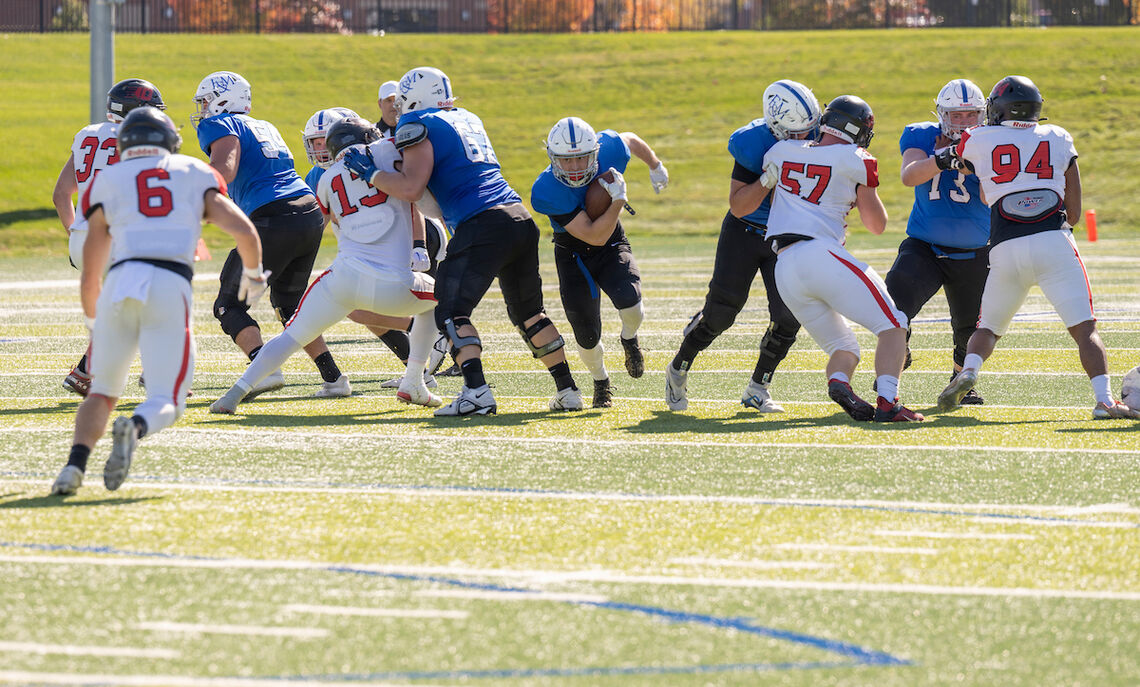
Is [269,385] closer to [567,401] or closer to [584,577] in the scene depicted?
[567,401]

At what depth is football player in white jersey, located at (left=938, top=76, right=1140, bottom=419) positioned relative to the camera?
736 cm

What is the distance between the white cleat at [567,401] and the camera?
312 inches

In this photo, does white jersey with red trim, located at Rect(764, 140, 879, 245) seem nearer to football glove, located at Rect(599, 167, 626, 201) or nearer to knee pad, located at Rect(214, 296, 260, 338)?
football glove, located at Rect(599, 167, 626, 201)

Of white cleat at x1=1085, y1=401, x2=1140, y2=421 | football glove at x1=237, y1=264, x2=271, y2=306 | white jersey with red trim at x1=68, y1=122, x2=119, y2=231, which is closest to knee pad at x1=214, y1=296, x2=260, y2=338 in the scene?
white jersey with red trim at x1=68, y1=122, x2=119, y2=231

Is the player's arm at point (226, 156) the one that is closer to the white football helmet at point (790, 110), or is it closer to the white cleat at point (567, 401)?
the white cleat at point (567, 401)

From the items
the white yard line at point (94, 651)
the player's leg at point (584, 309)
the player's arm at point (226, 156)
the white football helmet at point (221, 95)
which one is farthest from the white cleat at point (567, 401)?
the white yard line at point (94, 651)

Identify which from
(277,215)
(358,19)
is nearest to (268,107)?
(358,19)

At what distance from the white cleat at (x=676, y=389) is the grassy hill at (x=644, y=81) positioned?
2163 centimetres

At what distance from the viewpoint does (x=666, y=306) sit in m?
14.8

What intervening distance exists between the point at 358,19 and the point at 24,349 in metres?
39.2

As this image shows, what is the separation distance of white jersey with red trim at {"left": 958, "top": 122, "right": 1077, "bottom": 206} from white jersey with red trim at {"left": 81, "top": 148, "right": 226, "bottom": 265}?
400 cm

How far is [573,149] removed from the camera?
752 cm

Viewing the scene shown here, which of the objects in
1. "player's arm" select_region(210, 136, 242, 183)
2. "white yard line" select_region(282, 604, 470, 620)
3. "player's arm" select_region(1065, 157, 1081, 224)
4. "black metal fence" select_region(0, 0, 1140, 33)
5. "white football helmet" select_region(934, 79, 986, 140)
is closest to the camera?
"white yard line" select_region(282, 604, 470, 620)

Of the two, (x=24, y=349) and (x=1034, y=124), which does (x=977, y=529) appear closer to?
(x=1034, y=124)
